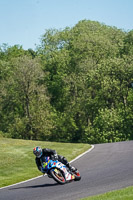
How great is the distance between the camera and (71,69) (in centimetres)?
7356

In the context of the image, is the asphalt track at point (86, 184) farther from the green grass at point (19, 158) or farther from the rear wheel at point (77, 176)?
the green grass at point (19, 158)

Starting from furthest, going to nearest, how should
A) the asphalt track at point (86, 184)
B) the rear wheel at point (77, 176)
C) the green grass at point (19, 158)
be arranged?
the green grass at point (19, 158) → the rear wheel at point (77, 176) → the asphalt track at point (86, 184)

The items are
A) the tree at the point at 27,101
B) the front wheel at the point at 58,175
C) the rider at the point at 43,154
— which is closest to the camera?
the front wheel at the point at 58,175

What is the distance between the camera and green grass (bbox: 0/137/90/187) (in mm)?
21514

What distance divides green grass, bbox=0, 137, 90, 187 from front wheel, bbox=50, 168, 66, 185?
11.8 feet

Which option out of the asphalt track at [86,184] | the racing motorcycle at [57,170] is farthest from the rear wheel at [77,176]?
the racing motorcycle at [57,170]

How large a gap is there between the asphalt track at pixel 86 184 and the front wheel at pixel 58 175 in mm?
223

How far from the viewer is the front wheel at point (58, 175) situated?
16.6 metres

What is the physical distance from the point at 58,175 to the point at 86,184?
1.21 meters

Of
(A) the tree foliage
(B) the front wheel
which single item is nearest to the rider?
(B) the front wheel

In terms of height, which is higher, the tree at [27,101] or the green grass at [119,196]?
the tree at [27,101]

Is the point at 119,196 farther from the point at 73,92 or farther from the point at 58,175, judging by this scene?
the point at 73,92

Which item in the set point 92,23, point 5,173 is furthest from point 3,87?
point 5,173

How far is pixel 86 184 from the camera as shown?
16.2 meters
